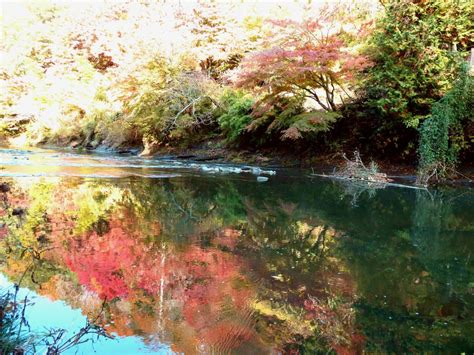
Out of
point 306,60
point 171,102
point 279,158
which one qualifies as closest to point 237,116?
point 279,158

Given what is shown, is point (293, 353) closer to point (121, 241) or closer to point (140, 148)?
point (121, 241)

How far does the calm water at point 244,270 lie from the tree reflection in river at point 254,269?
0.05ft

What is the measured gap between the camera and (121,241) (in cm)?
535

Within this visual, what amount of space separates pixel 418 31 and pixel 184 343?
12.0 meters

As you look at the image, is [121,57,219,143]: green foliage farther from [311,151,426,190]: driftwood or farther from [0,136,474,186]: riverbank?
[311,151,426,190]: driftwood

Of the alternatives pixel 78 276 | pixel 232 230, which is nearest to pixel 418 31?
pixel 232 230

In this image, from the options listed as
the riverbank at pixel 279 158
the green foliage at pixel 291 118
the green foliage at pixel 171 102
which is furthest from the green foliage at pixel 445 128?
the green foliage at pixel 171 102

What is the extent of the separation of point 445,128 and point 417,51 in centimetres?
270

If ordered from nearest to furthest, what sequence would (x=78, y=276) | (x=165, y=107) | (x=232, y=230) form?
(x=78, y=276)
(x=232, y=230)
(x=165, y=107)

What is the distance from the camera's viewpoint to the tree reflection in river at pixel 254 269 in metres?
3.20

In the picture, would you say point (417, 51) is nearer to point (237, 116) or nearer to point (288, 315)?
point (237, 116)

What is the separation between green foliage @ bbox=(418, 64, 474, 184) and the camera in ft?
36.3

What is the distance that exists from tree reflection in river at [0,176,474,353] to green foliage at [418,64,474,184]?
3163 mm

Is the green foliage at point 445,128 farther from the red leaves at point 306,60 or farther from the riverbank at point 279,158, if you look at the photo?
the red leaves at point 306,60
